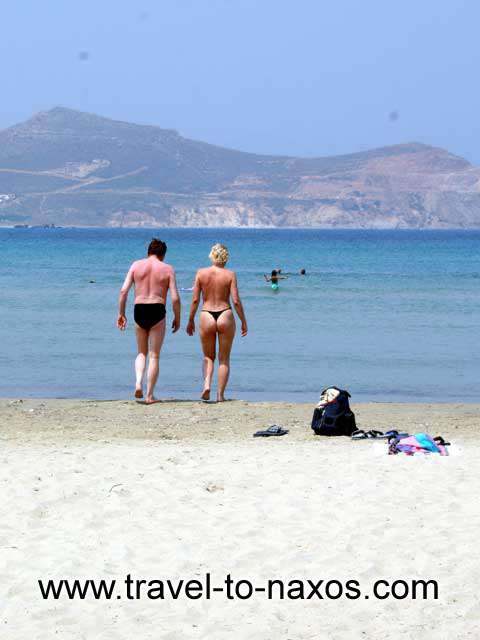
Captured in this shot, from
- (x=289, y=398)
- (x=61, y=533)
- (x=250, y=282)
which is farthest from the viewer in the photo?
(x=250, y=282)

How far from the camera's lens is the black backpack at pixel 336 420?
978cm

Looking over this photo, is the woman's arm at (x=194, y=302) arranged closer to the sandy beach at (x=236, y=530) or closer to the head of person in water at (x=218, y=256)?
the head of person in water at (x=218, y=256)

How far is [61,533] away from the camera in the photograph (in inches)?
252

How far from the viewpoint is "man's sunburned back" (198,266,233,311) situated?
11.3 meters

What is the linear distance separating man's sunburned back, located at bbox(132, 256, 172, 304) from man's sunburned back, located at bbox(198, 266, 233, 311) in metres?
0.38

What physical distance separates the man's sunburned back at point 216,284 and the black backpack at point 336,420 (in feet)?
6.42

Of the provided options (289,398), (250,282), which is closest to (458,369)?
(289,398)

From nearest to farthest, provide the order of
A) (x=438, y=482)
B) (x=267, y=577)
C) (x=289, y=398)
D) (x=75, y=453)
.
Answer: (x=267, y=577) < (x=438, y=482) < (x=75, y=453) < (x=289, y=398)

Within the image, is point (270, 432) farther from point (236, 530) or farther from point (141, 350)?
point (236, 530)

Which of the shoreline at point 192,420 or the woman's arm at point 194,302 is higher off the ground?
the woman's arm at point 194,302

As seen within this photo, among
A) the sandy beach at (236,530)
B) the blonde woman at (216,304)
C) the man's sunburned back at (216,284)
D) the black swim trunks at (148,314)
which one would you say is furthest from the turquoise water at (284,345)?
the sandy beach at (236,530)

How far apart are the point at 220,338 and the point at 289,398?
2.28 m

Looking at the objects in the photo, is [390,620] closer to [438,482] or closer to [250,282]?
[438,482]

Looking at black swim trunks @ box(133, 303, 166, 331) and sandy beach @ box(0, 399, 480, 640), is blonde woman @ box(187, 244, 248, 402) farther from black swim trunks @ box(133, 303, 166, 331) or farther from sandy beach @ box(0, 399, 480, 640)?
sandy beach @ box(0, 399, 480, 640)
